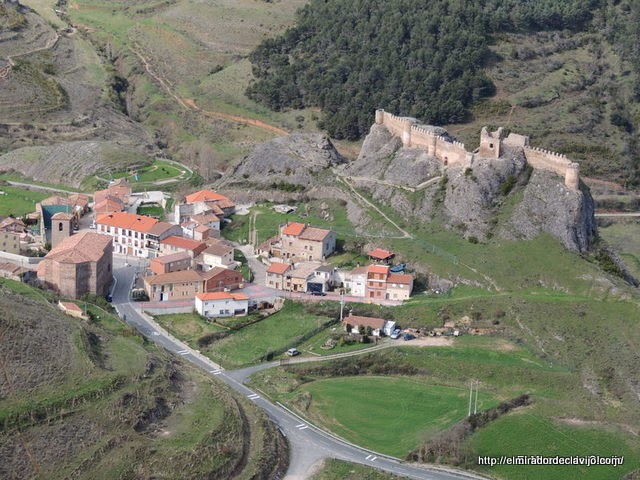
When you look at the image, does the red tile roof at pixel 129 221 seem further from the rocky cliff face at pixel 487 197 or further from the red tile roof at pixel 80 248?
the rocky cliff face at pixel 487 197

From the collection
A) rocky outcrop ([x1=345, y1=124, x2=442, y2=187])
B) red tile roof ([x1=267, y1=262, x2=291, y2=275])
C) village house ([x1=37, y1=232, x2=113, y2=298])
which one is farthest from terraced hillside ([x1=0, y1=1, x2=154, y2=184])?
red tile roof ([x1=267, y1=262, x2=291, y2=275])

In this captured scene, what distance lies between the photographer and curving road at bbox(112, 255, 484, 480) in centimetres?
5097

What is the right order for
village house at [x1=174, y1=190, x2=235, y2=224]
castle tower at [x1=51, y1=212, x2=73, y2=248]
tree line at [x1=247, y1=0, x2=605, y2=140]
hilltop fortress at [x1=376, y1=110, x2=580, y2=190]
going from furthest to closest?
1. tree line at [x1=247, y1=0, x2=605, y2=140]
2. village house at [x1=174, y1=190, x2=235, y2=224]
3. castle tower at [x1=51, y1=212, x2=73, y2=248]
4. hilltop fortress at [x1=376, y1=110, x2=580, y2=190]

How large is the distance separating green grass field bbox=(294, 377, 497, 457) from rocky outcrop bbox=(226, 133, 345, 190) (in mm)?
23895

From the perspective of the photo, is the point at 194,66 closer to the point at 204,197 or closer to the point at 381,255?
the point at 204,197

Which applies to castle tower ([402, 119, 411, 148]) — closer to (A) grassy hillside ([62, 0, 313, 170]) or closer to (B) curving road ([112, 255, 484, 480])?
(B) curving road ([112, 255, 484, 480])

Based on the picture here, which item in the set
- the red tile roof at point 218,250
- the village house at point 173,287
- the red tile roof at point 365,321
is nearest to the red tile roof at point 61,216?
the village house at point 173,287

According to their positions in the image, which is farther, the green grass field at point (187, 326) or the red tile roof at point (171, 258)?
the red tile roof at point (171, 258)

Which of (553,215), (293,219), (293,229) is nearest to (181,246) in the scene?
(293,229)

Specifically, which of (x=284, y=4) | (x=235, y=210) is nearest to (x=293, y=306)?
(x=235, y=210)

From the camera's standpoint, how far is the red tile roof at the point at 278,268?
6906 cm

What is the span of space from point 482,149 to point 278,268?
13683mm

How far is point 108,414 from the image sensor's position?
51.1m

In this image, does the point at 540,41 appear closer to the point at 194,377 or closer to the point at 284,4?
the point at 284,4
